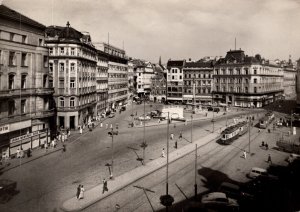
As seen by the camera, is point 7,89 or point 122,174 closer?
point 122,174

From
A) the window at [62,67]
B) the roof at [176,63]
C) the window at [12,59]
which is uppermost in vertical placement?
the roof at [176,63]

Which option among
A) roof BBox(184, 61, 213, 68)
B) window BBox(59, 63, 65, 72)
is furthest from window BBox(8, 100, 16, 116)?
roof BBox(184, 61, 213, 68)

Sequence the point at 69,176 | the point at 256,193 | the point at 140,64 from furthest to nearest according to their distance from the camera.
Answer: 1. the point at 140,64
2. the point at 69,176
3. the point at 256,193

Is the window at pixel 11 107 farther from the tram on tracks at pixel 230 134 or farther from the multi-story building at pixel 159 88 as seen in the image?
the multi-story building at pixel 159 88

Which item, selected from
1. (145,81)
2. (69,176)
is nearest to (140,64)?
(145,81)

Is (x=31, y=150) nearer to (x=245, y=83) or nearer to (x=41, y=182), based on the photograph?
(x=41, y=182)

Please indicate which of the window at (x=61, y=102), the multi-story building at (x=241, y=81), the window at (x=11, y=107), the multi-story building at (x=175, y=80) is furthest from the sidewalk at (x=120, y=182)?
the multi-story building at (x=175, y=80)
